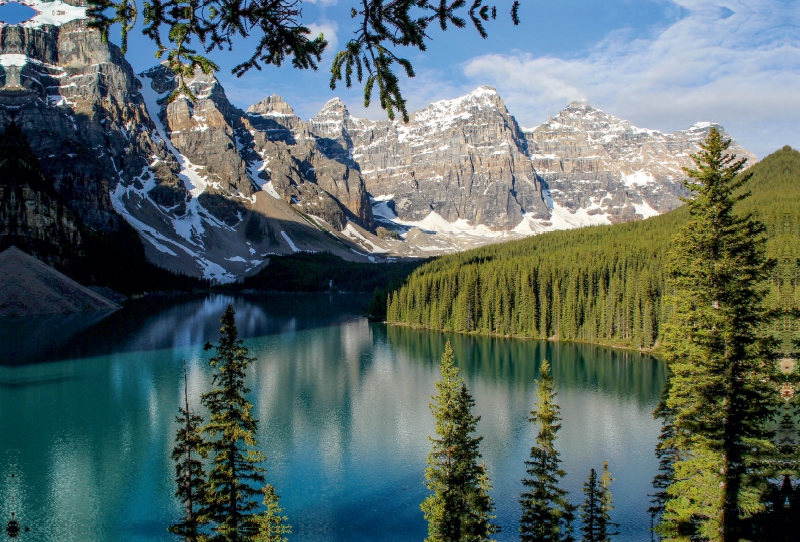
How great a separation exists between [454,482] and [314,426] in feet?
81.7

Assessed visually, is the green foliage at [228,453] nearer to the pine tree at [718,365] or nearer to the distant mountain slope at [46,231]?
the pine tree at [718,365]

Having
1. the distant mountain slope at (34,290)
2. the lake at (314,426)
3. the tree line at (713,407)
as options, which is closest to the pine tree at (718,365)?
the tree line at (713,407)

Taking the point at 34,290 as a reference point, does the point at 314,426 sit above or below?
below

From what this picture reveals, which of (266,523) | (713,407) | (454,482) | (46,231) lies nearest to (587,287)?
(454,482)

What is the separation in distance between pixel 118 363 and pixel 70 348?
14549 millimetres

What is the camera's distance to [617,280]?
272 ft

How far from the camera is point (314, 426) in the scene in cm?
4050

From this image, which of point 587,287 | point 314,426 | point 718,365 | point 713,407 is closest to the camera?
point 713,407

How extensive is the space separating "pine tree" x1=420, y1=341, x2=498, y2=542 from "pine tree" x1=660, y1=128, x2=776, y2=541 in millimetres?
5655

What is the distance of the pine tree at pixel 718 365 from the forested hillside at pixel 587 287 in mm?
55887

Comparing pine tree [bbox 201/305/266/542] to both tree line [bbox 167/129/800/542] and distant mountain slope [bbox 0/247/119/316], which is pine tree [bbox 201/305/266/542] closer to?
tree line [bbox 167/129/800/542]

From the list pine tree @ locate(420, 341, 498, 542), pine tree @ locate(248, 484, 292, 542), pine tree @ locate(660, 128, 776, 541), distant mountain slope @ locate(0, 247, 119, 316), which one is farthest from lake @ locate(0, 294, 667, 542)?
distant mountain slope @ locate(0, 247, 119, 316)

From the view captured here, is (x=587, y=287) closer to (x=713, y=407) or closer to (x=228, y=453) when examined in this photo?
(x=713, y=407)

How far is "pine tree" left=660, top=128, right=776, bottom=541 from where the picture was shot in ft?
44.5
